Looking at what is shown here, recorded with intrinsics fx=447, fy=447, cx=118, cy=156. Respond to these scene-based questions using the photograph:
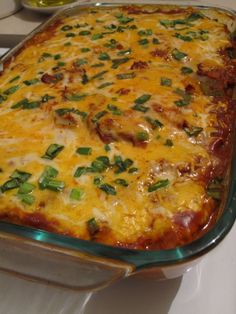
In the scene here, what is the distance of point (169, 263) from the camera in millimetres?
829

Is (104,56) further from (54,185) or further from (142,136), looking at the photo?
(54,185)

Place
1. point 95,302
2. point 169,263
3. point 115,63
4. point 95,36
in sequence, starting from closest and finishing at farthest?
1. point 169,263
2. point 95,302
3. point 115,63
4. point 95,36

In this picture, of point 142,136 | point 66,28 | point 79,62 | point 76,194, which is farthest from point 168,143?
point 66,28

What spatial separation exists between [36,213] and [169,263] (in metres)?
0.34

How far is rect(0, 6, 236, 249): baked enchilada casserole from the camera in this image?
993 mm

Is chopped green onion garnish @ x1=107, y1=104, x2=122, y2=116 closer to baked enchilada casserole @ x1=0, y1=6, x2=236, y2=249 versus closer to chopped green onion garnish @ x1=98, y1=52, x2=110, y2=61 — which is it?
baked enchilada casserole @ x1=0, y1=6, x2=236, y2=249

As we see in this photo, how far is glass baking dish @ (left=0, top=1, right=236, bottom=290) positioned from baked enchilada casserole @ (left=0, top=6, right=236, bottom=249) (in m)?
0.07

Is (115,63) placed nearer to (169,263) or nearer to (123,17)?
(123,17)

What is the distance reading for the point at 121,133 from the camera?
1.14 metres

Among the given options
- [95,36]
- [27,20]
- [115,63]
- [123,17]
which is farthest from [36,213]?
[27,20]

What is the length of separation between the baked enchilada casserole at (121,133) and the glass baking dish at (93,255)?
0.07m

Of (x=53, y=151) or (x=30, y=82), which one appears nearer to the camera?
(x=53, y=151)

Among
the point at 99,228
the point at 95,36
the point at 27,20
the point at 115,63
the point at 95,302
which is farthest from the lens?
the point at 27,20

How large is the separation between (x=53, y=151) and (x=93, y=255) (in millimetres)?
367
